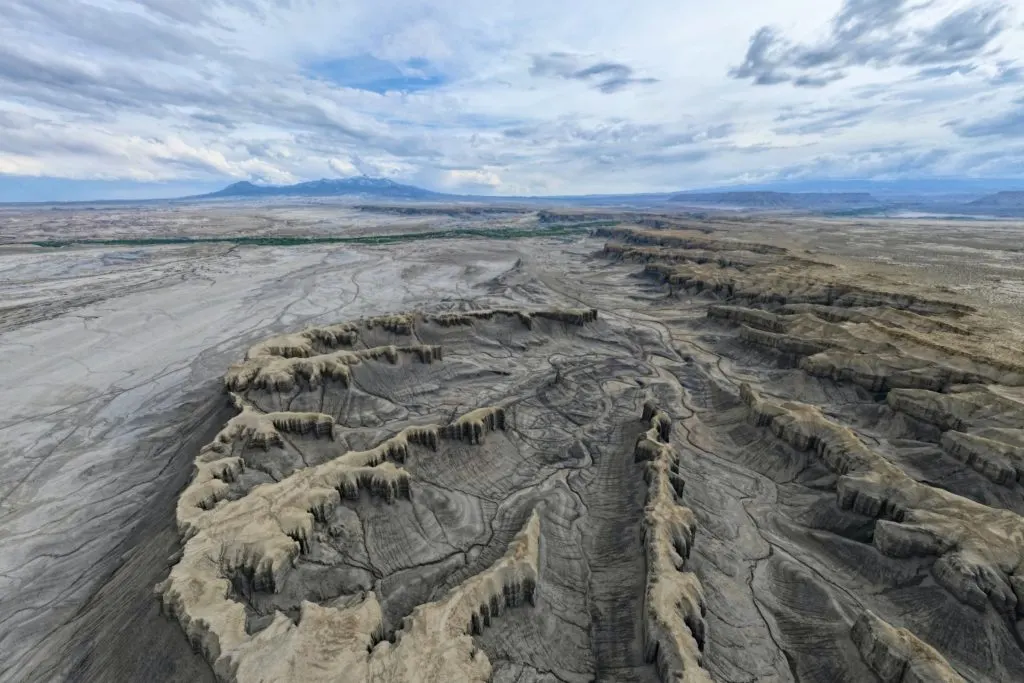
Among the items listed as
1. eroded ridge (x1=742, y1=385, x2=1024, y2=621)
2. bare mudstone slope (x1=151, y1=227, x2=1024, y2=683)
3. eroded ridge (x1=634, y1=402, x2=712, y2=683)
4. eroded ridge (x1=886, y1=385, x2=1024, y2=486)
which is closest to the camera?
eroded ridge (x1=634, y1=402, x2=712, y2=683)

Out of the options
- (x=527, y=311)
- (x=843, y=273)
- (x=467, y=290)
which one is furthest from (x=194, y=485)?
(x=843, y=273)

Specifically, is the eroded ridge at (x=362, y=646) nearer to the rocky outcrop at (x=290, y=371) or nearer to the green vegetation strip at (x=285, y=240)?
the rocky outcrop at (x=290, y=371)

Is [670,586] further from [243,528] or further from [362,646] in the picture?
[243,528]

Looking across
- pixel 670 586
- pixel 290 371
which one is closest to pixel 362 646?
pixel 670 586

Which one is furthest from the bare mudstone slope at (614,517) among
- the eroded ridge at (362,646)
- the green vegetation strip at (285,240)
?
the green vegetation strip at (285,240)

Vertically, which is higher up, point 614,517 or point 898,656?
point 898,656

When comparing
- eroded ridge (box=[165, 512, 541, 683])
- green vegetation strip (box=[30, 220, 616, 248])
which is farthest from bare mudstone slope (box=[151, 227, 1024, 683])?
green vegetation strip (box=[30, 220, 616, 248])

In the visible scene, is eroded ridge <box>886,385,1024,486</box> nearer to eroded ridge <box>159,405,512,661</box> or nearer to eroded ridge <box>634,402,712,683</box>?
eroded ridge <box>634,402,712,683</box>
